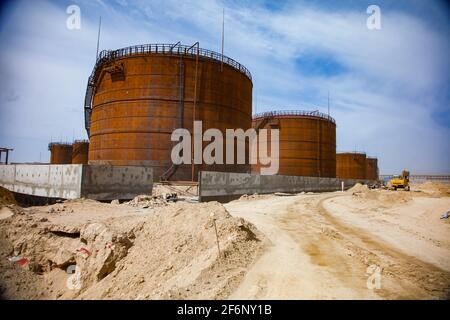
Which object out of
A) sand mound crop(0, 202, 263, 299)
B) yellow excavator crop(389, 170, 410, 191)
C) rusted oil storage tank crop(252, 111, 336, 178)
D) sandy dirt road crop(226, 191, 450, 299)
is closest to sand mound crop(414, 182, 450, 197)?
yellow excavator crop(389, 170, 410, 191)

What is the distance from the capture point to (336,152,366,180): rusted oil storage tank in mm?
50375

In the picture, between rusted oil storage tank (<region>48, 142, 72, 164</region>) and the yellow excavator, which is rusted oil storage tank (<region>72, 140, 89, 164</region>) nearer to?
rusted oil storage tank (<region>48, 142, 72, 164</region>)

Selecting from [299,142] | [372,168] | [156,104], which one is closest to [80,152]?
[156,104]

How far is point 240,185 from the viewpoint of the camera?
1803cm

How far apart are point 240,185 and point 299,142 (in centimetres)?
1885

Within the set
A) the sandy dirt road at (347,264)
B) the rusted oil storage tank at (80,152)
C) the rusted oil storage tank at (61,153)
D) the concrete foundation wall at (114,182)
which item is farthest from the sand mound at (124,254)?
the rusted oil storage tank at (61,153)

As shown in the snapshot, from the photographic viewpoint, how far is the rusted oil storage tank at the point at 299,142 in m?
34.5

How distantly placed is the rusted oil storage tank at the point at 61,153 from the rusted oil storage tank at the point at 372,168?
177 feet

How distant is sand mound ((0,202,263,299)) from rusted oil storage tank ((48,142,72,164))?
40453mm

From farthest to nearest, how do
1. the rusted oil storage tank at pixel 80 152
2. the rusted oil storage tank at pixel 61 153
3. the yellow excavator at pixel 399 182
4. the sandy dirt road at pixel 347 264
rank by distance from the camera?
the rusted oil storage tank at pixel 61 153
the rusted oil storage tank at pixel 80 152
the yellow excavator at pixel 399 182
the sandy dirt road at pixel 347 264

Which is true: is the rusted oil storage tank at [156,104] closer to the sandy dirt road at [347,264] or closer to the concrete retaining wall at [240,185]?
the concrete retaining wall at [240,185]

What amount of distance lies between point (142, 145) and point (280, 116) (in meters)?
20.5

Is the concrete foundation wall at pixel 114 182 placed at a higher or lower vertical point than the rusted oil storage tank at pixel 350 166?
lower
